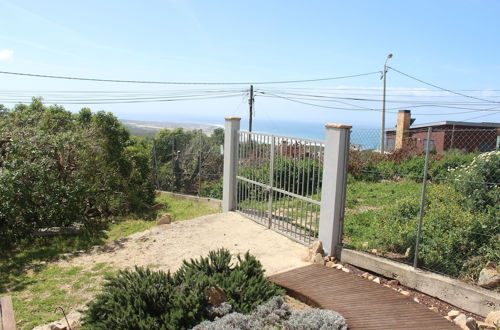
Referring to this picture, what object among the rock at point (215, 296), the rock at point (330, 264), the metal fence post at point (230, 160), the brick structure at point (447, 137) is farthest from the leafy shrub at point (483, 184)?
the brick structure at point (447, 137)

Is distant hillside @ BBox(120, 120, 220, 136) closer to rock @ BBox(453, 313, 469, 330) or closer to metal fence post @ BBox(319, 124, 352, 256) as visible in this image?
metal fence post @ BBox(319, 124, 352, 256)

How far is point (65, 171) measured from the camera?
10.3m

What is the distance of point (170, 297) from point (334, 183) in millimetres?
3324

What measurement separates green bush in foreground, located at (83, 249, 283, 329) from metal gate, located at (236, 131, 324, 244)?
259 cm

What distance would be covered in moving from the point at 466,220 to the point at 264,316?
3.41 m

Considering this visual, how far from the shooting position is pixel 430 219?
6.18m

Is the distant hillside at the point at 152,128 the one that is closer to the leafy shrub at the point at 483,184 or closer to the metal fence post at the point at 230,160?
the metal fence post at the point at 230,160

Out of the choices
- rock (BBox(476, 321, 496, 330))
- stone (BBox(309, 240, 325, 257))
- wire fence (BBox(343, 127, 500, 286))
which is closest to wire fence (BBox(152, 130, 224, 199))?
wire fence (BBox(343, 127, 500, 286))

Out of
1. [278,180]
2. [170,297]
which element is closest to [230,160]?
[278,180]

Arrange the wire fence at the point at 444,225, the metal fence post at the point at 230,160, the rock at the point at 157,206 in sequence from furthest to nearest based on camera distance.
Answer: the rock at the point at 157,206 < the metal fence post at the point at 230,160 < the wire fence at the point at 444,225

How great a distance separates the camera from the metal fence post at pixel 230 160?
930cm

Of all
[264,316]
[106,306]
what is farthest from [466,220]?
[106,306]

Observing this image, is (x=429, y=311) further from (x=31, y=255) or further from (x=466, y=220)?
(x=31, y=255)

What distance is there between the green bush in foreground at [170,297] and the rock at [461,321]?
1968 mm
